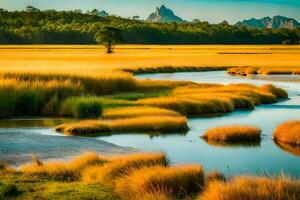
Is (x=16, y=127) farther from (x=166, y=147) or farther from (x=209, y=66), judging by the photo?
(x=209, y=66)

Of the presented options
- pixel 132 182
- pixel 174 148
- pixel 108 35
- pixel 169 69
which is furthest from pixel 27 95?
pixel 108 35

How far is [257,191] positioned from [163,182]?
271 cm

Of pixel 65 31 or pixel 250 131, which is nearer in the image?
pixel 250 131

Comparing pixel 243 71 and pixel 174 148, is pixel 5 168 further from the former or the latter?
pixel 243 71

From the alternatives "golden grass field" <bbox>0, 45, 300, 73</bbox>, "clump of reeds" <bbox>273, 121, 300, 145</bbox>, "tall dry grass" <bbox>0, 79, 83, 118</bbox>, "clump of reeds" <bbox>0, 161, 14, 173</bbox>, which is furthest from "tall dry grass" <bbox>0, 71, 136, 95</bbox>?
"clump of reeds" <bbox>0, 161, 14, 173</bbox>

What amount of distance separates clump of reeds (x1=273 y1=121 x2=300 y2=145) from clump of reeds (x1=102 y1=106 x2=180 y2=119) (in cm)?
814

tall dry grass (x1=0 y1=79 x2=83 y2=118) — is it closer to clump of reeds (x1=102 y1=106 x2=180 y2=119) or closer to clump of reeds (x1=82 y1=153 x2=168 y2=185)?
clump of reeds (x1=102 y1=106 x2=180 y2=119)

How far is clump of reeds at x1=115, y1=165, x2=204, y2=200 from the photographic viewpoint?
14523mm

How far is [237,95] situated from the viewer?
44.6m

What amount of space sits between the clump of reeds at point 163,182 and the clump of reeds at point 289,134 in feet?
37.0

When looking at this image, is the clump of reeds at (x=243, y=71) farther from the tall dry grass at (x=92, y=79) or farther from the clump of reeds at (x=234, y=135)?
the clump of reeds at (x=234, y=135)

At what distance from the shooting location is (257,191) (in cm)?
1291

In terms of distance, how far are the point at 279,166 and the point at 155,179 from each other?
7.27 m

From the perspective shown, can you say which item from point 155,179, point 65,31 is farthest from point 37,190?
point 65,31
